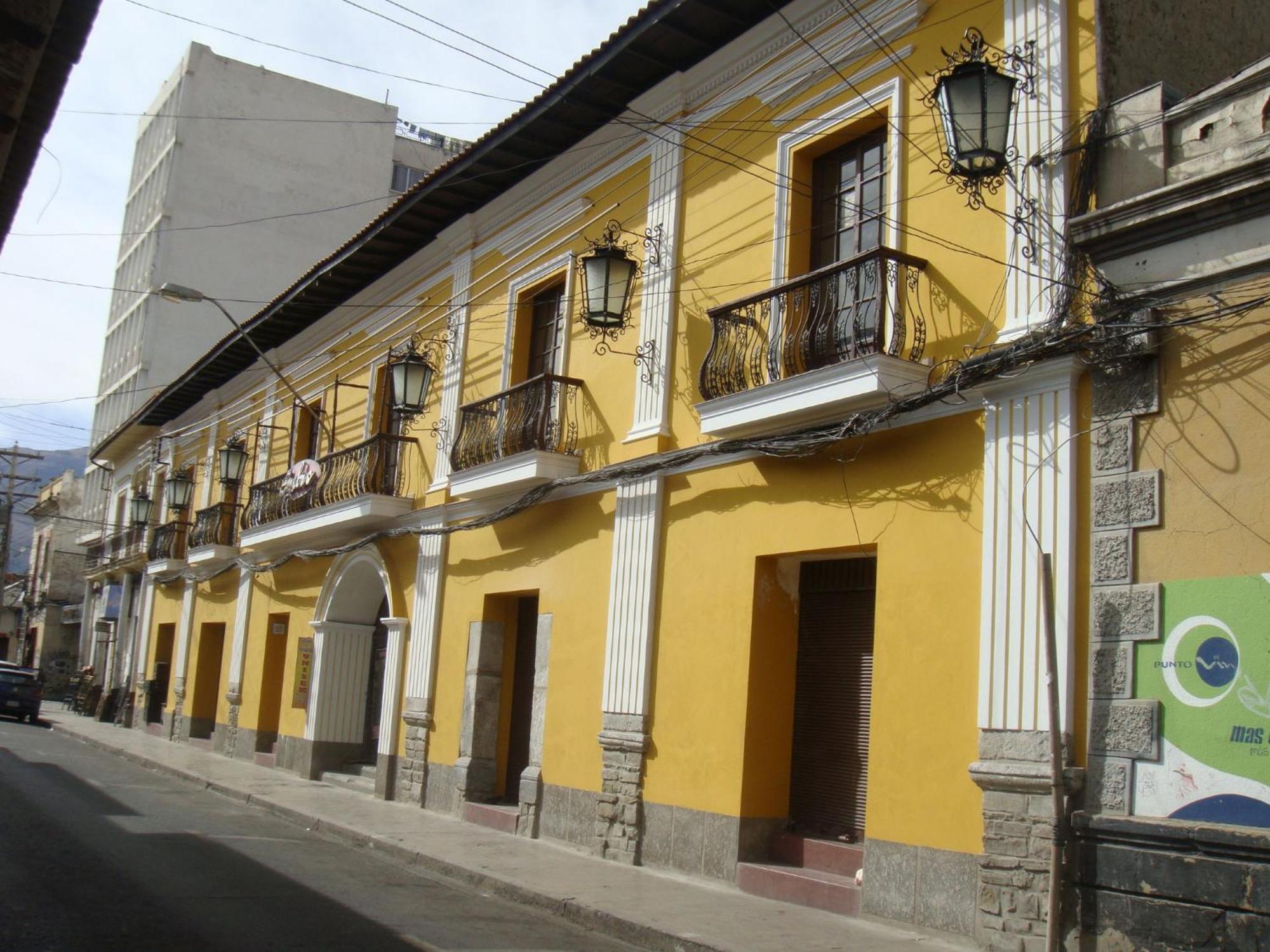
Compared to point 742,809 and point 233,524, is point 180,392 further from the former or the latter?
point 742,809

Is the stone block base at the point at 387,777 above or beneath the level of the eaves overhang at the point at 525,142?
beneath

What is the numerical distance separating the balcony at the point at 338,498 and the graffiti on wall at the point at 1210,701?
409 inches

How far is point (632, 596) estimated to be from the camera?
35.8 feet

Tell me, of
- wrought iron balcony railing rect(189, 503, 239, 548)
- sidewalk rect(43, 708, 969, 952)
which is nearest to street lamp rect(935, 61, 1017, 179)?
sidewalk rect(43, 708, 969, 952)

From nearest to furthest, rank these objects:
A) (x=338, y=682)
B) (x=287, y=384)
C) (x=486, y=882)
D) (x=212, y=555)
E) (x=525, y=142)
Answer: (x=486, y=882) < (x=525, y=142) < (x=287, y=384) < (x=338, y=682) < (x=212, y=555)

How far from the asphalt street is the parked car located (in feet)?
48.9

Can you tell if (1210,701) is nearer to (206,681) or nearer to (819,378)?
(819,378)

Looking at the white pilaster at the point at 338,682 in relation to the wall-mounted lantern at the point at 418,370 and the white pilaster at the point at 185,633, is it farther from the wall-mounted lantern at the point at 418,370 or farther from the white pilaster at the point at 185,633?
the white pilaster at the point at 185,633

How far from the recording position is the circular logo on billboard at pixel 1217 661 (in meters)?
6.27

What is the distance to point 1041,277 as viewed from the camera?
300 inches

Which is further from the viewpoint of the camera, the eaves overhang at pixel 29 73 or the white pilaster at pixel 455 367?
the white pilaster at pixel 455 367

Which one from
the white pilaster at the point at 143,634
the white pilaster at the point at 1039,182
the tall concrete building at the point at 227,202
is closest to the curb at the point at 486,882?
the white pilaster at the point at 1039,182

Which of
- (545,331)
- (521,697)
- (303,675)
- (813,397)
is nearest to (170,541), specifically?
(303,675)

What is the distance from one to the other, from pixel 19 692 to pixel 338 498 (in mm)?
14434
